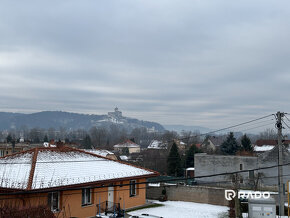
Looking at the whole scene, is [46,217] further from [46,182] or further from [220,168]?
[220,168]

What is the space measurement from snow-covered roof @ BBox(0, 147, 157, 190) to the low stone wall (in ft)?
14.4

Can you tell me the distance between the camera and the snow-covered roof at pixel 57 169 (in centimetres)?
1756

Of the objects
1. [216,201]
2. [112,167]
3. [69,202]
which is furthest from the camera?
[216,201]

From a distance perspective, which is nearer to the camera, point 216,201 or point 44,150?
point 44,150

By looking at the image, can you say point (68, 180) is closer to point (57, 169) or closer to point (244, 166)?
point (57, 169)

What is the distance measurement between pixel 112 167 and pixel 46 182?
6.34 meters

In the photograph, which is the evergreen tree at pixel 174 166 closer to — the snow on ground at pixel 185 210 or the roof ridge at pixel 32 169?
the snow on ground at pixel 185 210

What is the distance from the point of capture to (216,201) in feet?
85.0

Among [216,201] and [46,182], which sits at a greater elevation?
[46,182]

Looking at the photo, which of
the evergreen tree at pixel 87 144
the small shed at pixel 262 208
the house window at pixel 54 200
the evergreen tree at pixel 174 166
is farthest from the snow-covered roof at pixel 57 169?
the evergreen tree at pixel 87 144

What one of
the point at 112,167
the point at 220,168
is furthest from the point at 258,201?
the point at 220,168

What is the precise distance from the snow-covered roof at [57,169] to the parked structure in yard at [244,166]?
22435 mm

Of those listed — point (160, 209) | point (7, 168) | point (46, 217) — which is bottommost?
point (160, 209)

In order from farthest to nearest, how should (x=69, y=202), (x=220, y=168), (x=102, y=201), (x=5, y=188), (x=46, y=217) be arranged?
(x=220, y=168), (x=102, y=201), (x=69, y=202), (x=5, y=188), (x=46, y=217)
